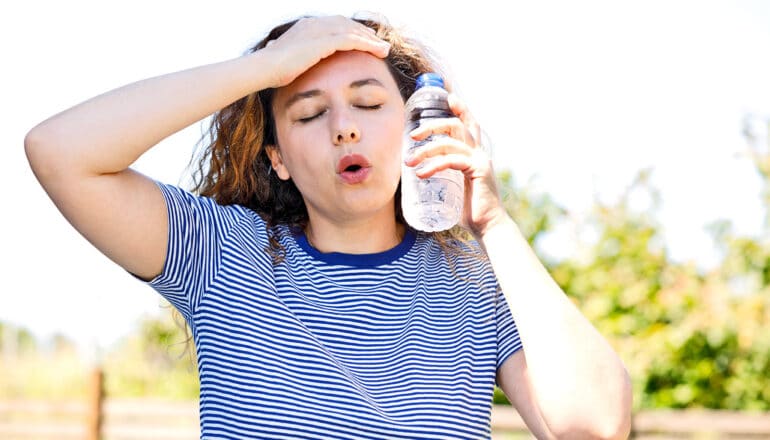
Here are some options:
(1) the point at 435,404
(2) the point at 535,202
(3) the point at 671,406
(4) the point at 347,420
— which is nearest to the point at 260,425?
(4) the point at 347,420

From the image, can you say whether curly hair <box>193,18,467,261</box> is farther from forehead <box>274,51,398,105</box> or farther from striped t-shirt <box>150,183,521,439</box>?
striped t-shirt <box>150,183,521,439</box>

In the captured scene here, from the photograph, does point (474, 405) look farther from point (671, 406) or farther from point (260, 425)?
point (671, 406)

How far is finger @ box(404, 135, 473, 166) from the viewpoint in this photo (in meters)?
2.04

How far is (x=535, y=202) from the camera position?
8508 mm

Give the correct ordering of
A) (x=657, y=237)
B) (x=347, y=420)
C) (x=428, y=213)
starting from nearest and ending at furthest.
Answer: (x=347, y=420)
(x=428, y=213)
(x=657, y=237)

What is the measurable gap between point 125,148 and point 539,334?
96 centimetres

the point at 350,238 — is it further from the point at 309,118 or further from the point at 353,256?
the point at 309,118

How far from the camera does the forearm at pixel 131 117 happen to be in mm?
1901

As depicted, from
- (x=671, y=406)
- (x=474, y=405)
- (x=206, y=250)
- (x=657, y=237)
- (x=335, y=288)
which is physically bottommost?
(x=671, y=406)

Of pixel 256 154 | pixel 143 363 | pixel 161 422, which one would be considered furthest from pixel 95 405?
pixel 256 154

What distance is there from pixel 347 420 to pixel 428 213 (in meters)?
0.55

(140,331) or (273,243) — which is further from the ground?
(273,243)

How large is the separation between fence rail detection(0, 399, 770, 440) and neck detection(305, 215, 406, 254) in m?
4.82

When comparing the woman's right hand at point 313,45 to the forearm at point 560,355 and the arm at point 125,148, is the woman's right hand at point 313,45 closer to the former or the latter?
the arm at point 125,148
